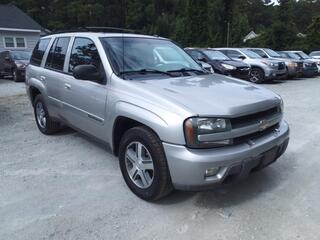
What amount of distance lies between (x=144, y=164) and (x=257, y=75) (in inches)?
519

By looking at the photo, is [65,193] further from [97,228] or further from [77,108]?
[77,108]

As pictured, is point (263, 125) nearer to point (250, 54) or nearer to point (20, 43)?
point (250, 54)

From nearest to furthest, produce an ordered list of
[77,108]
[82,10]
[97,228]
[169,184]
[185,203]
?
[97,228] < [169,184] < [185,203] < [77,108] < [82,10]

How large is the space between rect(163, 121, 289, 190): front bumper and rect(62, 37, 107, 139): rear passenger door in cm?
134

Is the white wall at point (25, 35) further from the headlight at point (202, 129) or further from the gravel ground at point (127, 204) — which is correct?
the headlight at point (202, 129)

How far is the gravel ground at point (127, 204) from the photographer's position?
3160 millimetres

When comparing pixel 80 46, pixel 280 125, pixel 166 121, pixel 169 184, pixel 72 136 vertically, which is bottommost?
pixel 72 136

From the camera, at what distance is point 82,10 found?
187 feet

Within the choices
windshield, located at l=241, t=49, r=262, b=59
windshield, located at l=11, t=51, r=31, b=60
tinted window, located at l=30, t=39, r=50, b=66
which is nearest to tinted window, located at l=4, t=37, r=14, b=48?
windshield, located at l=11, t=51, r=31, b=60

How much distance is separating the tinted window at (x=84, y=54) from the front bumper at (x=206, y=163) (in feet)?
5.65

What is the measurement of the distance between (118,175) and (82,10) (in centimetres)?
5749

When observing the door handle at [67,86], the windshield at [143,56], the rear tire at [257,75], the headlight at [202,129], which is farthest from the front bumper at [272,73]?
the headlight at [202,129]

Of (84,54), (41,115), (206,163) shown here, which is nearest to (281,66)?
(41,115)

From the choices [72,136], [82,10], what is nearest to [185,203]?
[72,136]
